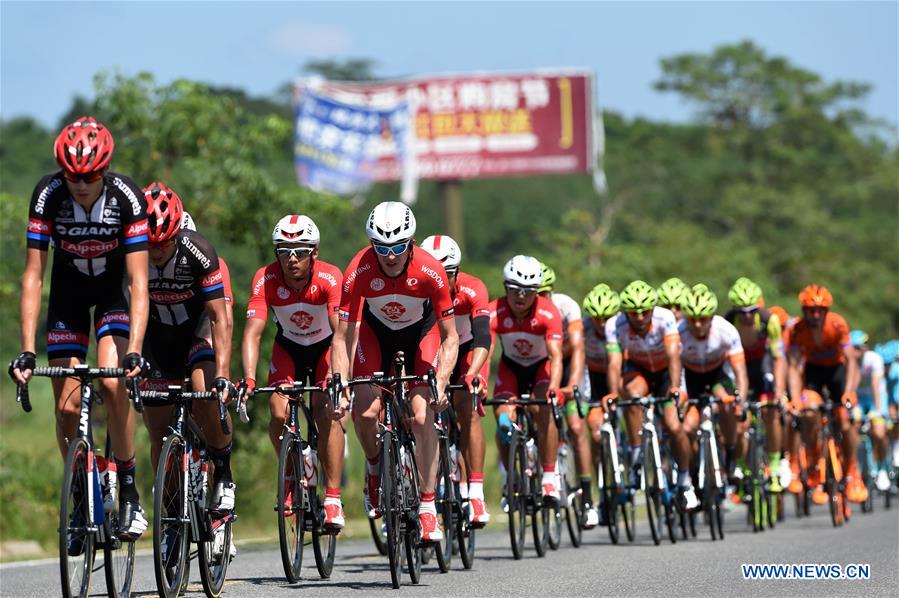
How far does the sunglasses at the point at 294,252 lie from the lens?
11852mm

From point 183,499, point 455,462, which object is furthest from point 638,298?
point 183,499

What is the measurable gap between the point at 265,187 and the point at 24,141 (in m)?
48.3

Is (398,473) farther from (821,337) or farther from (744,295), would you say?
(821,337)

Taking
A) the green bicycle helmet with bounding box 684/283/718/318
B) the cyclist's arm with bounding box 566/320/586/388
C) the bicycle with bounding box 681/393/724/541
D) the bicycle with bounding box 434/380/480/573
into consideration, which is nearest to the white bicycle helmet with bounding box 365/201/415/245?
the bicycle with bounding box 434/380/480/573

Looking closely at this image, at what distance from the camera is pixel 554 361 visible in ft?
47.2

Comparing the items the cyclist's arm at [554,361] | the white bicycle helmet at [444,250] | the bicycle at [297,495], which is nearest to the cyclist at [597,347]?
the cyclist's arm at [554,361]

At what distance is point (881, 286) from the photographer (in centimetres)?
6069

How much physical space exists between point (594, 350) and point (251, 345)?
19.3 feet

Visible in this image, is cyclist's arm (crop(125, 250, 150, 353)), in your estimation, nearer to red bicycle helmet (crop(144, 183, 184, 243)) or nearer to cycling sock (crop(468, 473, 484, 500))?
red bicycle helmet (crop(144, 183, 184, 243))

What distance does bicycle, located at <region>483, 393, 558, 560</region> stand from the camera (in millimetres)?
13805

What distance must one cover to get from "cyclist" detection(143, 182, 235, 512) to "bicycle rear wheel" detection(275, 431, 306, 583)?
69cm

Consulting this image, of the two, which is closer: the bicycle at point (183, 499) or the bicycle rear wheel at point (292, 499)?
the bicycle at point (183, 499)

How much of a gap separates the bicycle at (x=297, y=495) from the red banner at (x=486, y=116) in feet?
113

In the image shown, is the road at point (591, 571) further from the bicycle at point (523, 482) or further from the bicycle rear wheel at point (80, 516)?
the bicycle rear wheel at point (80, 516)
